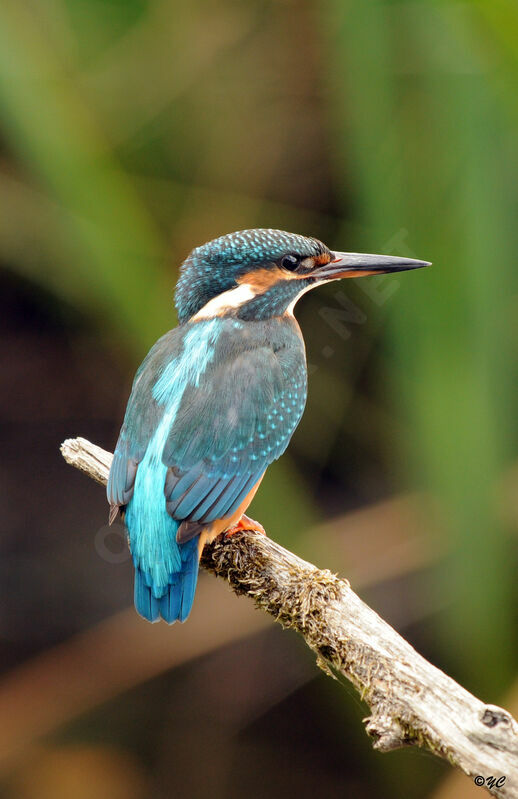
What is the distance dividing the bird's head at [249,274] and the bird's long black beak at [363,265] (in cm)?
1

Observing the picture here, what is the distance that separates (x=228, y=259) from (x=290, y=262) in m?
0.20

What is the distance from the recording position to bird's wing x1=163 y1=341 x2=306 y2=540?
2467mm

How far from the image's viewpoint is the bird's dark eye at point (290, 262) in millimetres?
2896

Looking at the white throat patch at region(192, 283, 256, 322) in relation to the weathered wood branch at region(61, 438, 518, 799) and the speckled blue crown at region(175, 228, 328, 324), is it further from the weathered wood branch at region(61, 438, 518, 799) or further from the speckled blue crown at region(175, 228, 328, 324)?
the weathered wood branch at region(61, 438, 518, 799)

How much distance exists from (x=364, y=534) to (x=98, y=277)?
1.49 metres

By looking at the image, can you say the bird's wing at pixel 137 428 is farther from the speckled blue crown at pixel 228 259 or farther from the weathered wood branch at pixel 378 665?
the weathered wood branch at pixel 378 665

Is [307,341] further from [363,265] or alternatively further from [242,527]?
[242,527]

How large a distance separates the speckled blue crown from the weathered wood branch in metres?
0.77

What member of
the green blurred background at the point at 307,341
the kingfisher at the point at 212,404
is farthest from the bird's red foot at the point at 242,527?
the green blurred background at the point at 307,341

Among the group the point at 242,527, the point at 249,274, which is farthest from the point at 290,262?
the point at 242,527

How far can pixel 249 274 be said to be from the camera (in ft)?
9.41

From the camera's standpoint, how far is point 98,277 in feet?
11.0

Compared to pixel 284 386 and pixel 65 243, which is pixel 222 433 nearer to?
pixel 284 386

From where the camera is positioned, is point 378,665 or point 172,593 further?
point 172,593
